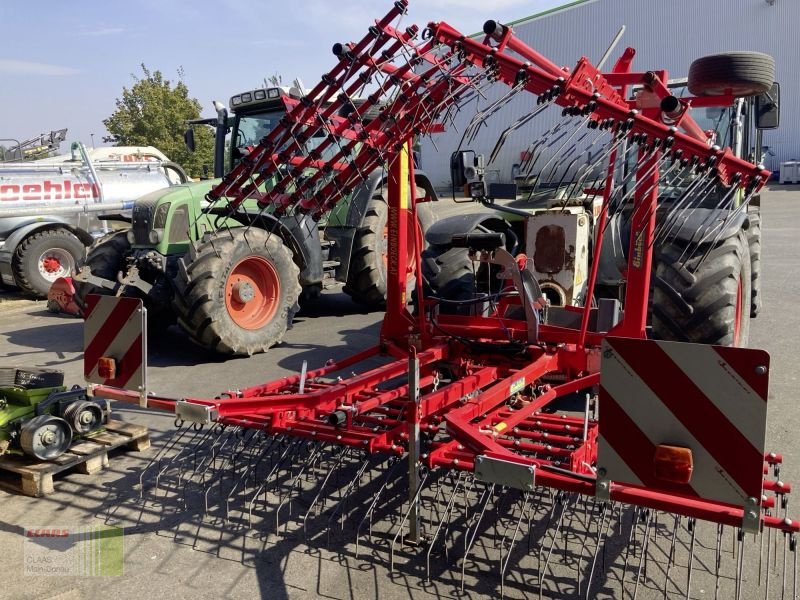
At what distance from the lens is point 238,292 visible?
19.5 ft

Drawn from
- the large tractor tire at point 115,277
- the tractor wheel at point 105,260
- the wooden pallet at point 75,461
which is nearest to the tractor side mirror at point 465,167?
the wooden pallet at point 75,461

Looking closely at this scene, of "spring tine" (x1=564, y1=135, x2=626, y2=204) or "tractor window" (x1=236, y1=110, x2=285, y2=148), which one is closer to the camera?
"spring tine" (x1=564, y1=135, x2=626, y2=204)

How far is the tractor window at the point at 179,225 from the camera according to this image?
660 centimetres

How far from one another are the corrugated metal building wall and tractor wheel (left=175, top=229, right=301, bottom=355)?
1909 cm

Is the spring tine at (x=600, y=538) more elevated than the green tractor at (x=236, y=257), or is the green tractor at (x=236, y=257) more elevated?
the green tractor at (x=236, y=257)

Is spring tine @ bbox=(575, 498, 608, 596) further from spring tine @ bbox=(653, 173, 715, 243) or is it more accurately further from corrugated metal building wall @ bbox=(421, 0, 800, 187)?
corrugated metal building wall @ bbox=(421, 0, 800, 187)

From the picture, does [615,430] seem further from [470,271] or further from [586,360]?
[470,271]

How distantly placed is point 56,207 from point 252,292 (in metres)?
5.91

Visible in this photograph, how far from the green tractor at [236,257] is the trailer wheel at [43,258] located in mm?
3062

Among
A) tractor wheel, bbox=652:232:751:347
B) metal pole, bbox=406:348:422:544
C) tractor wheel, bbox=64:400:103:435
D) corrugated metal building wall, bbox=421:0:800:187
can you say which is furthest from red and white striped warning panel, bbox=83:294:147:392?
corrugated metal building wall, bbox=421:0:800:187

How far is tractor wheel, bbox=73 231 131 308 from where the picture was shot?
6535 millimetres

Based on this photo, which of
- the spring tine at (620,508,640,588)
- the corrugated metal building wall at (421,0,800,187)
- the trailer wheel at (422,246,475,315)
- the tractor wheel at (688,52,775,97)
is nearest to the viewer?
the spring tine at (620,508,640,588)

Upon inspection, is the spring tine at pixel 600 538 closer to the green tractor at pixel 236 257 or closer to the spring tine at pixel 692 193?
the spring tine at pixel 692 193

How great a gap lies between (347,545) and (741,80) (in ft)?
8.94
